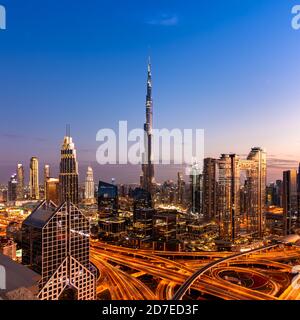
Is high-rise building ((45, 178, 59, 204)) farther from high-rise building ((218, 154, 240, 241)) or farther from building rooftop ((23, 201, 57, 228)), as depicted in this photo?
high-rise building ((218, 154, 240, 241))

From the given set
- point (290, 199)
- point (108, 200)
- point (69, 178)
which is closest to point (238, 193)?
point (290, 199)

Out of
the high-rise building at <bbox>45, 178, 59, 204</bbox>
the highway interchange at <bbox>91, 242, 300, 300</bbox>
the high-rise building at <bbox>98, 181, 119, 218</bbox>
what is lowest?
the highway interchange at <bbox>91, 242, 300, 300</bbox>

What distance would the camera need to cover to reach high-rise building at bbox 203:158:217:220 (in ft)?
33.9

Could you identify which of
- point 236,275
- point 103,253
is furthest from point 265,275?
point 103,253

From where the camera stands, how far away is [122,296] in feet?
13.4

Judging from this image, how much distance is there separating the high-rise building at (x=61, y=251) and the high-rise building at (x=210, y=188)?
669 centimetres

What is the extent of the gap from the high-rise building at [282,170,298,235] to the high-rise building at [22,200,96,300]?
760 cm

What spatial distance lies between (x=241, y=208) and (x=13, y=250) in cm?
739

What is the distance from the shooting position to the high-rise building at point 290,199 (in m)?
9.76

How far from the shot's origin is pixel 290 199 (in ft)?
33.0

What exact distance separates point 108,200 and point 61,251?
24.7ft

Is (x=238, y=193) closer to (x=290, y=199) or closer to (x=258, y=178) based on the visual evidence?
(x=258, y=178)

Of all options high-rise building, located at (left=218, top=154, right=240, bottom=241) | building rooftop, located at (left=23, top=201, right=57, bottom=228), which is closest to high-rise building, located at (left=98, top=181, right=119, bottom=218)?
high-rise building, located at (left=218, top=154, right=240, bottom=241)
